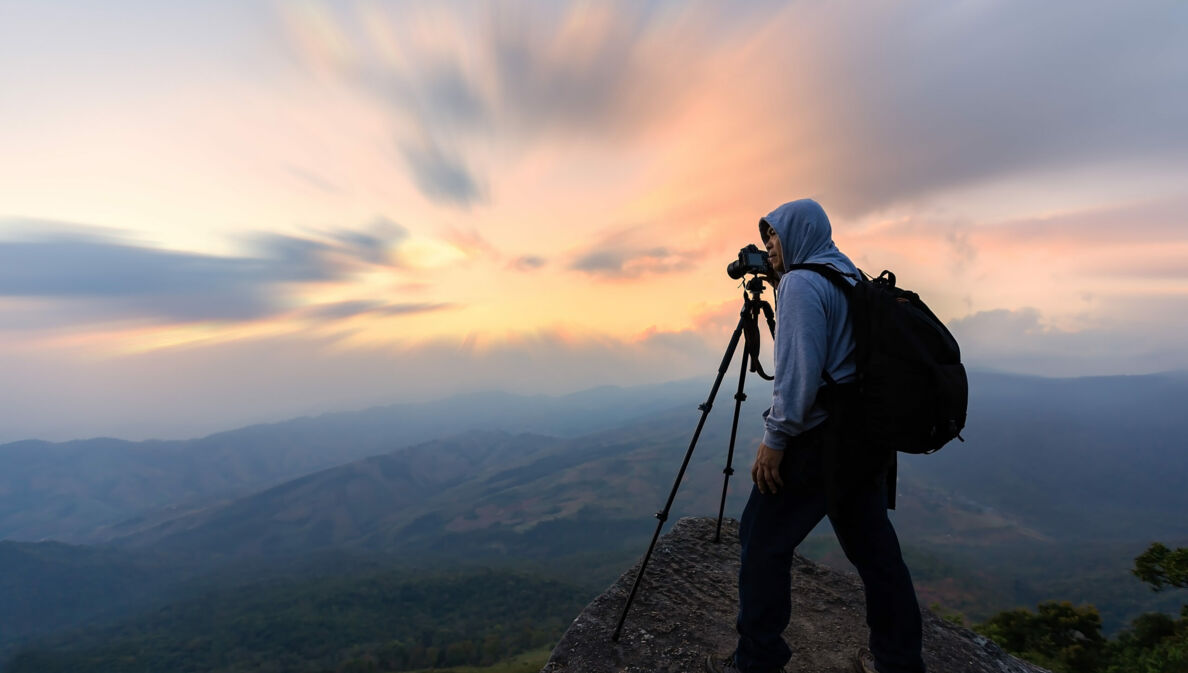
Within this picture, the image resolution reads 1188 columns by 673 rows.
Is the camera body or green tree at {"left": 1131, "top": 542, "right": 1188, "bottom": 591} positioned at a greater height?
the camera body

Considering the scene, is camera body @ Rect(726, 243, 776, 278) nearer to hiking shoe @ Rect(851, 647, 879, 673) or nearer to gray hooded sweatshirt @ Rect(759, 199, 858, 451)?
gray hooded sweatshirt @ Rect(759, 199, 858, 451)

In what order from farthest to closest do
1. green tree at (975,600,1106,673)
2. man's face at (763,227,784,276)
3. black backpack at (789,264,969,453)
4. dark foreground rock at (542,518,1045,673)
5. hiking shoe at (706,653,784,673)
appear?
green tree at (975,600,1106,673) < dark foreground rock at (542,518,1045,673) < hiking shoe at (706,653,784,673) < man's face at (763,227,784,276) < black backpack at (789,264,969,453)

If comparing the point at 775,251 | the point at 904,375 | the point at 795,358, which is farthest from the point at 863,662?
the point at 775,251

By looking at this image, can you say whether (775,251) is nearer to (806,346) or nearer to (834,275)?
(834,275)

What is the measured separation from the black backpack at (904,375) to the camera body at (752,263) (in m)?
0.84

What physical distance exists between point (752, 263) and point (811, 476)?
1.66m

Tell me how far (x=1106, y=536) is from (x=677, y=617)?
286 metres

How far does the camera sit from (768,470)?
3.21 metres

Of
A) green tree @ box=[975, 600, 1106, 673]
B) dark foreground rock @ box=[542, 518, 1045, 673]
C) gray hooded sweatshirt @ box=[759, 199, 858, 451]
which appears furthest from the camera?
green tree @ box=[975, 600, 1106, 673]

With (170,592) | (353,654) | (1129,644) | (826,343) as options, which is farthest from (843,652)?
(170,592)

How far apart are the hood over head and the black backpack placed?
42 centimetres

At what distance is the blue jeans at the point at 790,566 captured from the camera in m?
3.27

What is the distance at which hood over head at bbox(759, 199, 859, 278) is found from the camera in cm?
338

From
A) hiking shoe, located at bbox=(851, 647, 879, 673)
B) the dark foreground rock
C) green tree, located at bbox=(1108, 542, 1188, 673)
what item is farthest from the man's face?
green tree, located at bbox=(1108, 542, 1188, 673)
